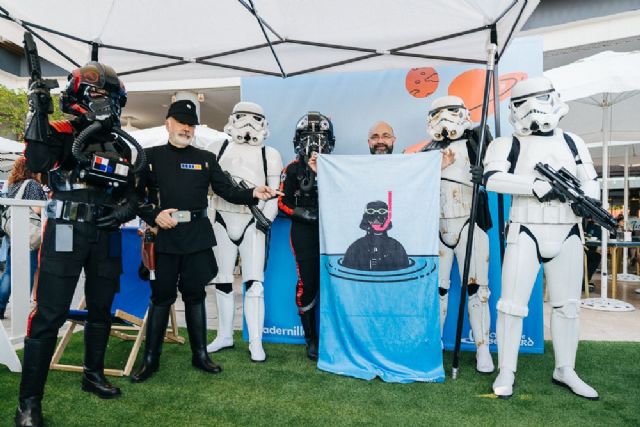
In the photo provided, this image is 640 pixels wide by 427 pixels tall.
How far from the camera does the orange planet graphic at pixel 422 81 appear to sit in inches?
177

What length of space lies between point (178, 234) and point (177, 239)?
4 centimetres

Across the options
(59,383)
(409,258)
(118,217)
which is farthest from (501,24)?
(59,383)

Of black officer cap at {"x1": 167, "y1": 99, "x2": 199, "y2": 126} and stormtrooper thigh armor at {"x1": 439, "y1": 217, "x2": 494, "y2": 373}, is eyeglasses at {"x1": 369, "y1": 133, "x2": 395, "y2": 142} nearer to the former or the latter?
stormtrooper thigh armor at {"x1": 439, "y1": 217, "x2": 494, "y2": 373}

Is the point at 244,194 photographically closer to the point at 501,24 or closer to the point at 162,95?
the point at 501,24

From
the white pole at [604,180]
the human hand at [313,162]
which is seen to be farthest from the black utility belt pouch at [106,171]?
the white pole at [604,180]

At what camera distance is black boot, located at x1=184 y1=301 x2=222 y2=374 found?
11.0 feet

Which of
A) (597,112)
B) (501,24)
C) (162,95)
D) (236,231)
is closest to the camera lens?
(501,24)

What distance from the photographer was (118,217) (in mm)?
2727

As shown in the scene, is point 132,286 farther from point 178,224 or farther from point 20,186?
point 20,186

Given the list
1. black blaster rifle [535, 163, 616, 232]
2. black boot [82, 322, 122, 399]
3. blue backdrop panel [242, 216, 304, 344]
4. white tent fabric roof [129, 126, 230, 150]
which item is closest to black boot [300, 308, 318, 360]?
blue backdrop panel [242, 216, 304, 344]

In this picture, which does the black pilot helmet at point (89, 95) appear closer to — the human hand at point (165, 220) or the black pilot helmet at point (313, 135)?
the human hand at point (165, 220)

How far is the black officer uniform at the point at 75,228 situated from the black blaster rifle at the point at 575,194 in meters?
2.78

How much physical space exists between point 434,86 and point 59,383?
421 centimetres

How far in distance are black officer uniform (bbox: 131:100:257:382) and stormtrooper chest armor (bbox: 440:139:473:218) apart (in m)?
1.94
